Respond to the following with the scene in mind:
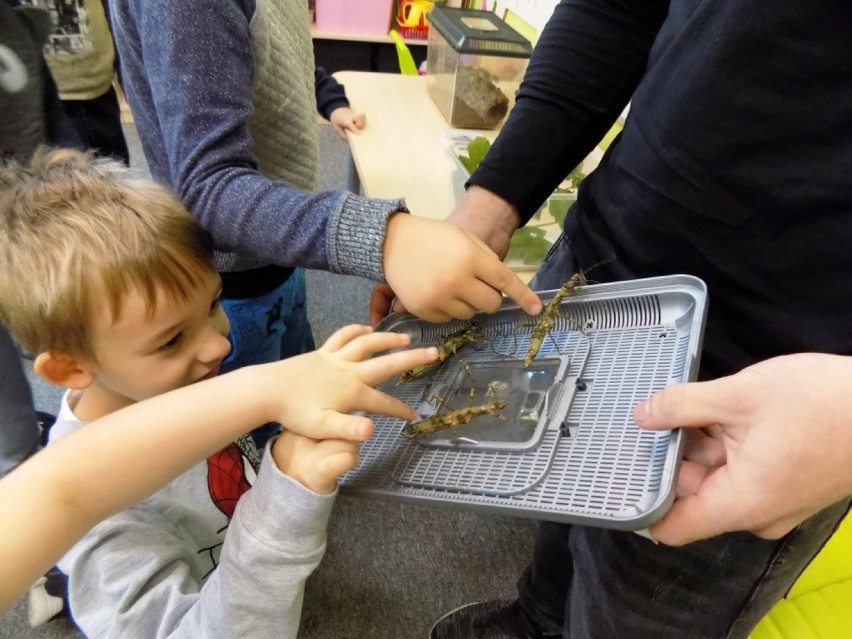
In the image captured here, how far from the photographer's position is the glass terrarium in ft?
4.87

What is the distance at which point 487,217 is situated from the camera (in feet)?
2.56

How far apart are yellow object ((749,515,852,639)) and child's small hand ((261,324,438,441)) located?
0.70m

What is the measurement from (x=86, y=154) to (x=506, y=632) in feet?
3.40

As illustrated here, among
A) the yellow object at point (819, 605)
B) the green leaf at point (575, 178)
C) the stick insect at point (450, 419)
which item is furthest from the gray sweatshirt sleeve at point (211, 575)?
the green leaf at point (575, 178)

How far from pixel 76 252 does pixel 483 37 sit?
122cm

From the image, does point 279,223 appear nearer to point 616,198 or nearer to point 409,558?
point 616,198

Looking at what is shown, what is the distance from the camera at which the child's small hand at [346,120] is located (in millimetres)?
1389

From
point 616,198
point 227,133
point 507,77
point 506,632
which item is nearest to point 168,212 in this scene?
point 227,133

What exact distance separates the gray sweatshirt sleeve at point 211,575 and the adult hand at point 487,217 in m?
0.41

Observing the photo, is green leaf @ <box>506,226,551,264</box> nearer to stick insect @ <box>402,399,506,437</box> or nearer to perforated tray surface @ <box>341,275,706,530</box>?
perforated tray surface @ <box>341,275,706,530</box>

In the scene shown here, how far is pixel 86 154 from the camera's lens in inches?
29.2

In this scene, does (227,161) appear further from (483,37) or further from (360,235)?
(483,37)

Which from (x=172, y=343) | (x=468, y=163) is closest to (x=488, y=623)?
(x=172, y=343)

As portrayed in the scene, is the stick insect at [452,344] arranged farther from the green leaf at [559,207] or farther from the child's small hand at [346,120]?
the child's small hand at [346,120]
